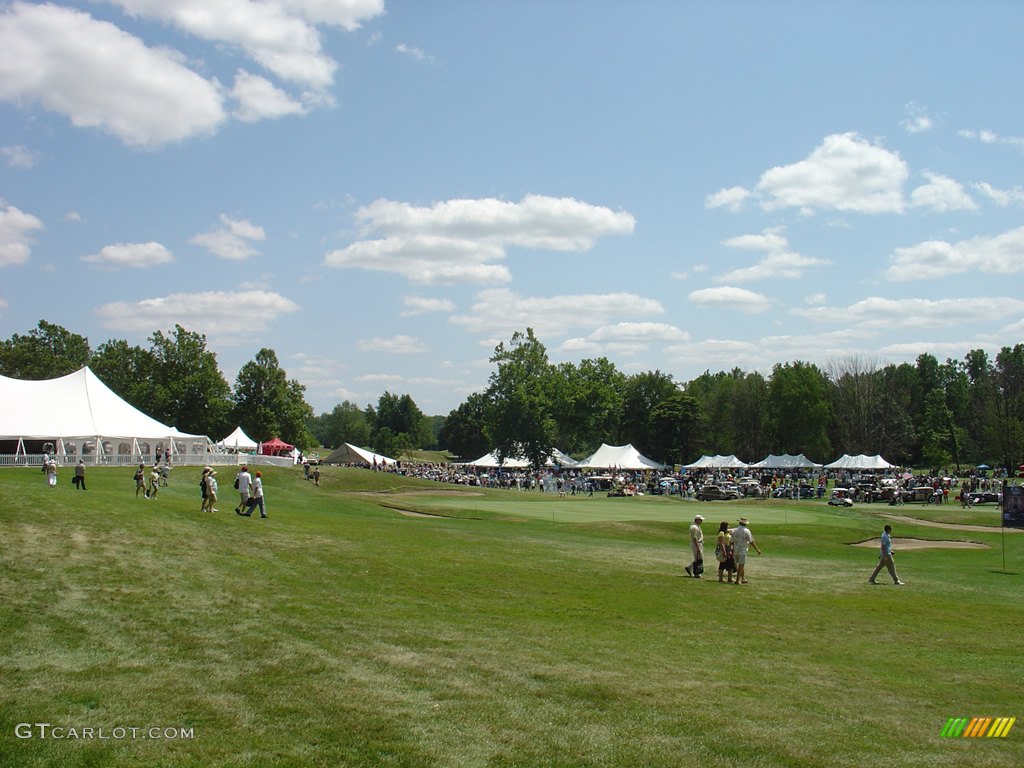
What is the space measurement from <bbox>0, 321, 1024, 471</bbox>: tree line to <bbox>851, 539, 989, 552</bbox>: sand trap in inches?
2915

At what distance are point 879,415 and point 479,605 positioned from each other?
117031 mm

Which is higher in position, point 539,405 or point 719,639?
point 539,405

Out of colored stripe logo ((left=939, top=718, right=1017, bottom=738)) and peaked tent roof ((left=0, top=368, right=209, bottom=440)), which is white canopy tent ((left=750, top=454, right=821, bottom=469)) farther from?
colored stripe logo ((left=939, top=718, right=1017, bottom=738))

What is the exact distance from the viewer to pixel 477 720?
31.6ft

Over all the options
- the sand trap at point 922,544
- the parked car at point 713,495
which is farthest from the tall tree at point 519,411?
the sand trap at point 922,544

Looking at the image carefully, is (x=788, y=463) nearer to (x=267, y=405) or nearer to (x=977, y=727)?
(x=267, y=405)

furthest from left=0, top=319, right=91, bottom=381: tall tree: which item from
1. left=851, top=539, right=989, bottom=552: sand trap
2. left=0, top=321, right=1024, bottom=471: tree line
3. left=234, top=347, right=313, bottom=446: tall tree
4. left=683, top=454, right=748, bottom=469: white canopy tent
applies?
left=851, top=539, right=989, bottom=552: sand trap

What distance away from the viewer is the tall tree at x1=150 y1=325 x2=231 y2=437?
360 ft

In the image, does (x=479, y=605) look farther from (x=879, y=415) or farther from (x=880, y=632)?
(x=879, y=415)

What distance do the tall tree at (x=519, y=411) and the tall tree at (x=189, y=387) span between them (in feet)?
118

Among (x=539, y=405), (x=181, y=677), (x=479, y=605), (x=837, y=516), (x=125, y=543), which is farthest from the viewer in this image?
(x=539, y=405)

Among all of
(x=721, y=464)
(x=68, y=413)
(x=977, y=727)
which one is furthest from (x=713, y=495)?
(x=977, y=727)

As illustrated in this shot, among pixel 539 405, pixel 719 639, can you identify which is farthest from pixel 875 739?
pixel 539 405

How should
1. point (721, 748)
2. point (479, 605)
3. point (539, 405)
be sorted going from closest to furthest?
1. point (721, 748)
2. point (479, 605)
3. point (539, 405)
